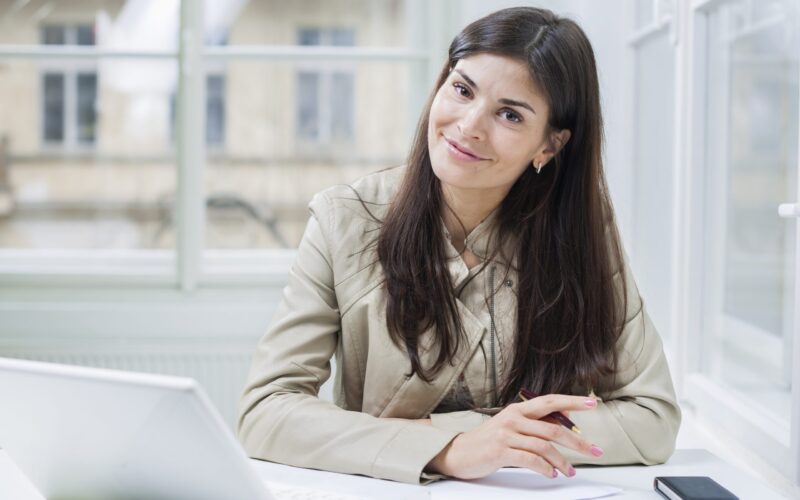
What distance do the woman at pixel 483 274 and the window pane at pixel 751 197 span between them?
30cm

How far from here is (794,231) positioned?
154 cm

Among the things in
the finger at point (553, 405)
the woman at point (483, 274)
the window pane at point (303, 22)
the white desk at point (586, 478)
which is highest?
the window pane at point (303, 22)

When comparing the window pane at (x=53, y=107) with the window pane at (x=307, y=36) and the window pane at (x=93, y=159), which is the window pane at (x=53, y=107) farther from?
the window pane at (x=307, y=36)

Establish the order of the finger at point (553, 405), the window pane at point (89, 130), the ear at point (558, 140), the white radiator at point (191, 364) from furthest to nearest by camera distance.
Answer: the window pane at point (89, 130) → the white radiator at point (191, 364) → the ear at point (558, 140) → the finger at point (553, 405)

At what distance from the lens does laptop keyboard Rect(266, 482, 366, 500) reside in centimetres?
107

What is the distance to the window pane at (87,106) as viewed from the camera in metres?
2.88

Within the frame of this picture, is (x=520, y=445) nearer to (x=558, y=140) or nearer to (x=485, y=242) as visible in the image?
(x=485, y=242)

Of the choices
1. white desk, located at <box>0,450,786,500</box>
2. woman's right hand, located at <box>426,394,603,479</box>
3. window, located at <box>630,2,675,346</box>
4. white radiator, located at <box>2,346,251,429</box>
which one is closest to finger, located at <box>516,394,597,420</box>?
woman's right hand, located at <box>426,394,603,479</box>

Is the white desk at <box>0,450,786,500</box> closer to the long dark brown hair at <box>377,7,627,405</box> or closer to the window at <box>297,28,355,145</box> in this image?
the long dark brown hair at <box>377,7,627,405</box>

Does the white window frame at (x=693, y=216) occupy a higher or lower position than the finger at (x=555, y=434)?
higher

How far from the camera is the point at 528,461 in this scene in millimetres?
1161

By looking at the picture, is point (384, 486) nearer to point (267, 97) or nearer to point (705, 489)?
point (705, 489)

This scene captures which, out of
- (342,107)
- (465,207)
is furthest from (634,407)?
(342,107)

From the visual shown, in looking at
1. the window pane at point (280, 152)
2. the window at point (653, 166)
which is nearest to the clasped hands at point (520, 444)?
the window at point (653, 166)
